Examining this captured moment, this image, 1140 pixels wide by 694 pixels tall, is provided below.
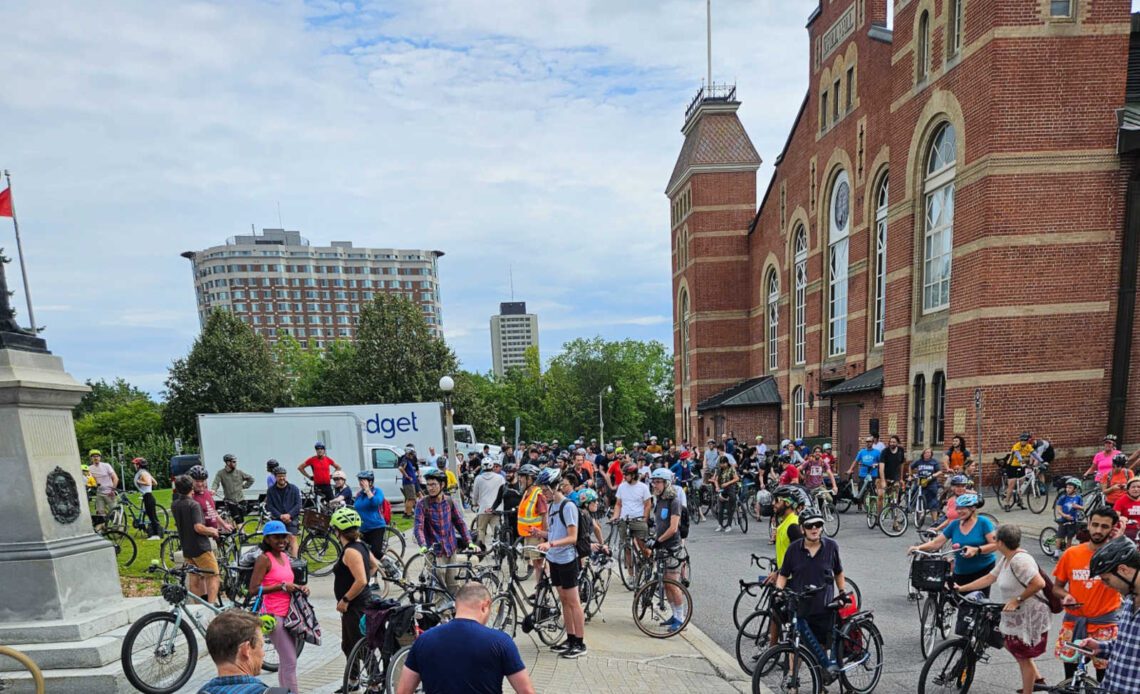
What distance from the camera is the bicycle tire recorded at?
34.1 feet

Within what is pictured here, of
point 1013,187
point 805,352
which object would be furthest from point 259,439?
point 805,352

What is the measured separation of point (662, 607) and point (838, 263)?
77.1 ft

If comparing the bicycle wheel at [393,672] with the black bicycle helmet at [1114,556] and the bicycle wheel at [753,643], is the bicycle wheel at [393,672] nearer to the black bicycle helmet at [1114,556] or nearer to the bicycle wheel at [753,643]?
the bicycle wheel at [753,643]

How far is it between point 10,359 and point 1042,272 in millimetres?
19765

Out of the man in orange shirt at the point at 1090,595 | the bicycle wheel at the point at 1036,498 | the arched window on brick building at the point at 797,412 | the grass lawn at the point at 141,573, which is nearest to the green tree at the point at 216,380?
the grass lawn at the point at 141,573

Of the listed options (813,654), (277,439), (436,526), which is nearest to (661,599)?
(813,654)

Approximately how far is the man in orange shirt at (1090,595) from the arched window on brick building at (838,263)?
22987 mm

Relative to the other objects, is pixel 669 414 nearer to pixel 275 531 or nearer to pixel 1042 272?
pixel 1042 272

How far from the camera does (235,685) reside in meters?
2.79

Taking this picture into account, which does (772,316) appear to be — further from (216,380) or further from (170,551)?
(216,380)

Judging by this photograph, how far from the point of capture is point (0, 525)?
241 inches

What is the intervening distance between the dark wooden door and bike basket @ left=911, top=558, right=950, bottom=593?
18.7 metres

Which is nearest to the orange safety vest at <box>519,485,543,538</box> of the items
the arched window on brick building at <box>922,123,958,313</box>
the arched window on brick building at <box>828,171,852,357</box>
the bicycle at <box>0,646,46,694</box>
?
the bicycle at <box>0,646,46,694</box>

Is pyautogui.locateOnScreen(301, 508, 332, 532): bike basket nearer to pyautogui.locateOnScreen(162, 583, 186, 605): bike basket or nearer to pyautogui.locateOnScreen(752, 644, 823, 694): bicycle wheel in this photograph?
pyautogui.locateOnScreen(162, 583, 186, 605): bike basket
